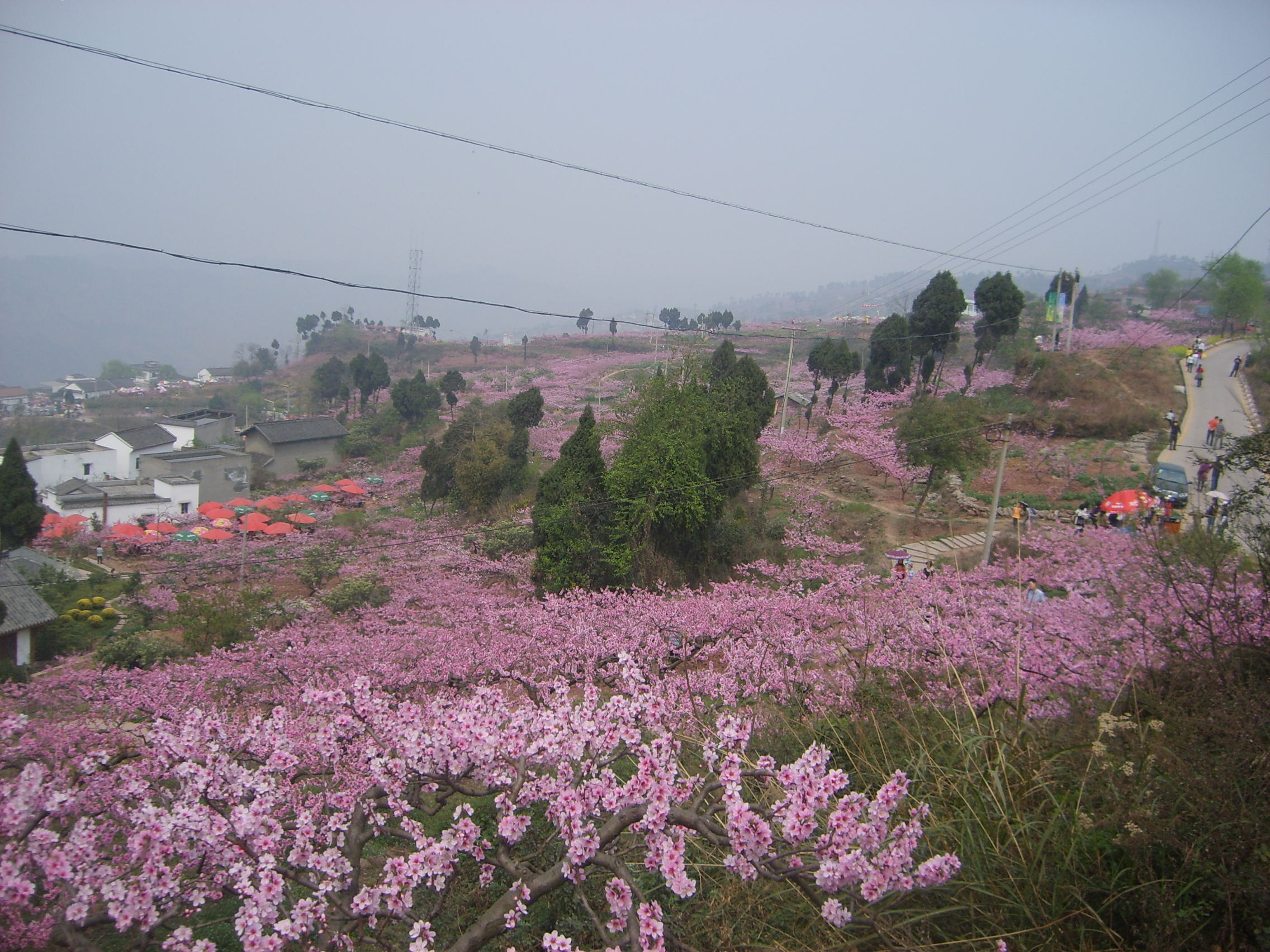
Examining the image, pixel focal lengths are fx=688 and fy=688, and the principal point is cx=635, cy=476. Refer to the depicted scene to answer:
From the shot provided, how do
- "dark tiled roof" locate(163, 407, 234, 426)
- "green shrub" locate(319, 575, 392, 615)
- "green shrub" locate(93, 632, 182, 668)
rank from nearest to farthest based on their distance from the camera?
"green shrub" locate(93, 632, 182, 668), "green shrub" locate(319, 575, 392, 615), "dark tiled roof" locate(163, 407, 234, 426)

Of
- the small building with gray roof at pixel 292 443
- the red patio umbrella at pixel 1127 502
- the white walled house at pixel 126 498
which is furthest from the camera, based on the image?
the small building with gray roof at pixel 292 443

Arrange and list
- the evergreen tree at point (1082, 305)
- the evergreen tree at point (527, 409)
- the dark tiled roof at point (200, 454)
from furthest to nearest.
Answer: the evergreen tree at point (1082, 305), the evergreen tree at point (527, 409), the dark tiled roof at point (200, 454)

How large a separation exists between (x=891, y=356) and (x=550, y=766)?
906 inches

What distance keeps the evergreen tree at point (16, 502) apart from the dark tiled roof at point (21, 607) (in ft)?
8.02

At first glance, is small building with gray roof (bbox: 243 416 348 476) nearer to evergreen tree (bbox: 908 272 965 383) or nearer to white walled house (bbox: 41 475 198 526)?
white walled house (bbox: 41 475 198 526)

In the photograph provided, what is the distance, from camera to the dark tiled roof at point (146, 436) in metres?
16.5

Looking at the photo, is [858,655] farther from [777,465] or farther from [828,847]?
[777,465]

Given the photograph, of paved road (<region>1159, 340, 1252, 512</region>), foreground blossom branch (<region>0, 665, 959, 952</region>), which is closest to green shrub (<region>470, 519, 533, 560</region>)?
foreground blossom branch (<region>0, 665, 959, 952</region>)

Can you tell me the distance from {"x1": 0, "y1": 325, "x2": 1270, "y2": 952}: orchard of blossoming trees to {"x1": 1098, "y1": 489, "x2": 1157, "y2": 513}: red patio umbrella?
12.7 feet

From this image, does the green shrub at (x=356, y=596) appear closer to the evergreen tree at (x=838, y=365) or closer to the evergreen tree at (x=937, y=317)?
the evergreen tree at (x=838, y=365)

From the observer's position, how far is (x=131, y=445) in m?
16.5

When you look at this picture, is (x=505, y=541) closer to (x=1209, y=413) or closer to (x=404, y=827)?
(x=404, y=827)

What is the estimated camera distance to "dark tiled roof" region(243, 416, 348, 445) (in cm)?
2234

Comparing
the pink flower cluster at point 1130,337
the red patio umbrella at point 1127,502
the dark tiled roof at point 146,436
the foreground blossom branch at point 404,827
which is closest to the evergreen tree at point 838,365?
the pink flower cluster at point 1130,337
